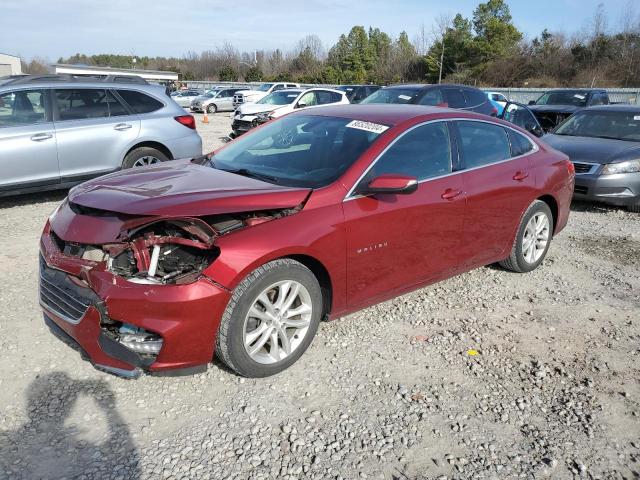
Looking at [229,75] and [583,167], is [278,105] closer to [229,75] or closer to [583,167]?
[583,167]

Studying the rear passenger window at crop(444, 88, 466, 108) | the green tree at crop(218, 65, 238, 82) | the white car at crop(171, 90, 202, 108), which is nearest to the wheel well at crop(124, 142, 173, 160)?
the rear passenger window at crop(444, 88, 466, 108)

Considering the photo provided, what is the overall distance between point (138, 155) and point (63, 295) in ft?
16.1

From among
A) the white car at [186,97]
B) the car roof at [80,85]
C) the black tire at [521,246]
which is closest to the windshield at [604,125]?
the black tire at [521,246]

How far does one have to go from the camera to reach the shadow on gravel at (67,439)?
8.43 feet

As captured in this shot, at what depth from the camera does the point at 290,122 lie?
4.64 m

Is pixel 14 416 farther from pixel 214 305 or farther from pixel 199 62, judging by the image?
pixel 199 62

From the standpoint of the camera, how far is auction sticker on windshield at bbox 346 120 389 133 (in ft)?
13.1

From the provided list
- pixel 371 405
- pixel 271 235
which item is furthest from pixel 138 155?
pixel 371 405

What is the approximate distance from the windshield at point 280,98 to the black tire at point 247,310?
15.0m

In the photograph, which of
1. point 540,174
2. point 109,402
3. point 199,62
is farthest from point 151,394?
point 199,62

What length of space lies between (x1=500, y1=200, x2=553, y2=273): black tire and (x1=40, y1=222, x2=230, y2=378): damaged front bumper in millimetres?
3219

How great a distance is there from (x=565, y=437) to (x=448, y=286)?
217 centimetres

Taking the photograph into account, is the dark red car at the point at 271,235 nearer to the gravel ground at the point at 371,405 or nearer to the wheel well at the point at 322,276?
the wheel well at the point at 322,276

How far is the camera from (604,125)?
30.1ft
